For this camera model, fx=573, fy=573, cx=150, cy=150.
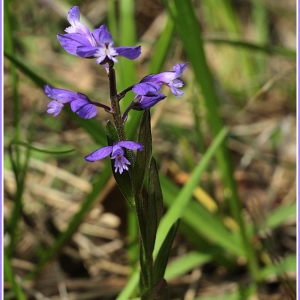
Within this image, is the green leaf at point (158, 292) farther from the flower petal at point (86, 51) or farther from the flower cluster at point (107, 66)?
the flower petal at point (86, 51)

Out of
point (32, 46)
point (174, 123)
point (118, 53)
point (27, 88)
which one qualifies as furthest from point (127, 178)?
point (32, 46)

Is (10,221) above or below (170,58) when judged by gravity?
below

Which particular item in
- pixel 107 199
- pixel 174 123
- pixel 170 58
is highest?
pixel 170 58

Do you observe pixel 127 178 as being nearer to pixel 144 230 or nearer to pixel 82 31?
pixel 144 230

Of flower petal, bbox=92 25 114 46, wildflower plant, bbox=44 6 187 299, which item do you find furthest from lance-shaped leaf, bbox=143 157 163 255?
flower petal, bbox=92 25 114 46

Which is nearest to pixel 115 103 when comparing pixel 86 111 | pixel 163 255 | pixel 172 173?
pixel 86 111

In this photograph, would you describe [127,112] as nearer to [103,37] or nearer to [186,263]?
[103,37]

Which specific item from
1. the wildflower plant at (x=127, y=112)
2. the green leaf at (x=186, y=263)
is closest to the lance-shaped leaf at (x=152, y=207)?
the wildflower plant at (x=127, y=112)
